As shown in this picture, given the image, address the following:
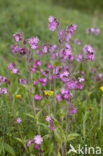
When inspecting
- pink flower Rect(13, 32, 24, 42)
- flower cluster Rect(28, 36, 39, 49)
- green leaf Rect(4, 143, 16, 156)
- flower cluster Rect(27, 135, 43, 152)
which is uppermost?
pink flower Rect(13, 32, 24, 42)

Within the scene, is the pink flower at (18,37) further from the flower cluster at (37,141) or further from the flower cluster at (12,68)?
the flower cluster at (37,141)

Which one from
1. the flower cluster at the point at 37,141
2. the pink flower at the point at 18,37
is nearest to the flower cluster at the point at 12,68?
the pink flower at the point at 18,37

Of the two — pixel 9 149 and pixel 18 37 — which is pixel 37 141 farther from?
pixel 18 37

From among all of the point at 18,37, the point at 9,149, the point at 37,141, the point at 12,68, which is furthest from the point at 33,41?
the point at 9,149

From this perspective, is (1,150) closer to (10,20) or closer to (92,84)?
(92,84)

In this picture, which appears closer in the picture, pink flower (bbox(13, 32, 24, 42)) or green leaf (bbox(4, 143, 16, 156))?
pink flower (bbox(13, 32, 24, 42))

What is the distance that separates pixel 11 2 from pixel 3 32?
290cm

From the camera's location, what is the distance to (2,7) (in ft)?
24.6

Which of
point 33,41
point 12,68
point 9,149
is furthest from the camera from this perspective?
point 12,68

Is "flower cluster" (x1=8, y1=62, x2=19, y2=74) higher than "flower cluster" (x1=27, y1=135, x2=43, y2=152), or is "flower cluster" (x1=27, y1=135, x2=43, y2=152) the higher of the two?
"flower cluster" (x1=8, y1=62, x2=19, y2=74)

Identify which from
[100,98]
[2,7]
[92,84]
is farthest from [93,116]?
[2,7]

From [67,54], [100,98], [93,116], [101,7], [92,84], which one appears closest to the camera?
[67,54]

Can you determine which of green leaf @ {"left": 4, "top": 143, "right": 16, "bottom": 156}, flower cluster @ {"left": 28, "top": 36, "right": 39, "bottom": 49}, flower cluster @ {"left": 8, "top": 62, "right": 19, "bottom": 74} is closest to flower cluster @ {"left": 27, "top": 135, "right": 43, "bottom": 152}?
green leaf @ {"left": 4, "top": 143, "right": 16, "bottom": 156}

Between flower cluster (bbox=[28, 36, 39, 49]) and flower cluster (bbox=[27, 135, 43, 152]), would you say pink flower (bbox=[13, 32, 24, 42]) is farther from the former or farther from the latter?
flower cluster (bbox=[27, 135, 43, 152])
